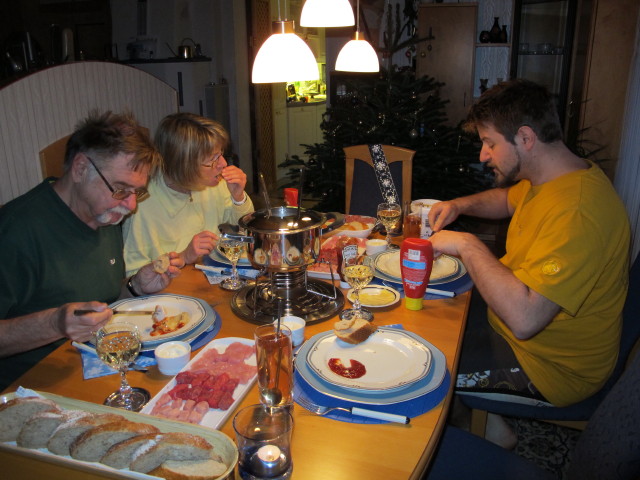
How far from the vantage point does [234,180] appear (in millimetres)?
2457

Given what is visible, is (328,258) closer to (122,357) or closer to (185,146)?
(185,146)

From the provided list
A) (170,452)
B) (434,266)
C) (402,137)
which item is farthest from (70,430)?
(402,137)

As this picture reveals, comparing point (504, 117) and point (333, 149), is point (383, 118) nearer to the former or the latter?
point (333, 149)

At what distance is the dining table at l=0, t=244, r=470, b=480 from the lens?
0.91 m

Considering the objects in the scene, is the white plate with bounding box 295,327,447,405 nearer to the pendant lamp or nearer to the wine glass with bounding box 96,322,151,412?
the wine glass with bounding box 96,322,151,412

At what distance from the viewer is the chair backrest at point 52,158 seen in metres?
3.35

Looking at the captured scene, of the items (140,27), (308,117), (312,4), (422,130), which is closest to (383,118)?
(422,130)

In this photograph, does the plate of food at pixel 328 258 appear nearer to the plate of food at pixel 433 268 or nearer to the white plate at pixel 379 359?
the plate of food at pixel 433 268

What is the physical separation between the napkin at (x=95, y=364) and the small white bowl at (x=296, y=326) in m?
0.34

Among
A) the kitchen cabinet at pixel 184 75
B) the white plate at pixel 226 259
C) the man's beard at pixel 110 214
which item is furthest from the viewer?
the kitchen cabinet at pixel 184 75

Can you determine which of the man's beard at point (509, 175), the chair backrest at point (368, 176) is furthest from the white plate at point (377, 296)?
the chair backrest at point (368, 176)

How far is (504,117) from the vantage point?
1690 millimetres

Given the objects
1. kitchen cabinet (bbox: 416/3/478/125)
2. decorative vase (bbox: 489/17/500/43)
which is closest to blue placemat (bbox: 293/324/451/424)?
kitchen cabinet (bbox: 416/3/478/125)

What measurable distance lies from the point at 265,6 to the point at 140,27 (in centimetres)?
161
